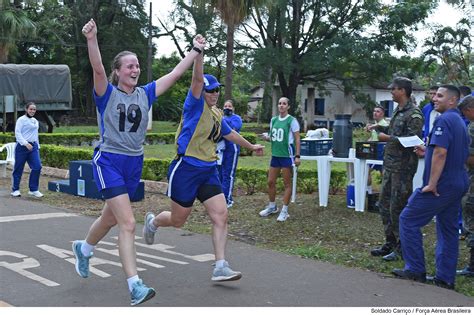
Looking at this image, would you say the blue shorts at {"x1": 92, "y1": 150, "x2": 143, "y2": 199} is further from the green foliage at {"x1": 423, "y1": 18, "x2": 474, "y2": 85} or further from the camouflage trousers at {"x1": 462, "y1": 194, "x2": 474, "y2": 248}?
the green foliage at {"x1": 423, "y1": 18, "x2": 474, "y2": 85}

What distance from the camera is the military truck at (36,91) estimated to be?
2723 centimetres

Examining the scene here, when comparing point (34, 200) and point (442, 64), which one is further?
point (442, 64)

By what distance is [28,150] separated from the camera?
38.0ft

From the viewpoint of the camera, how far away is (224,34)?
3809cm

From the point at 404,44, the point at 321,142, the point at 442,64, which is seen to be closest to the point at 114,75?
the point at 321,142

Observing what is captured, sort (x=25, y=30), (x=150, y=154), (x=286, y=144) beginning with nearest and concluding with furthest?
1. (x=286, y=144)
2. (x=150, y=154)
3. (x=25, y=30)

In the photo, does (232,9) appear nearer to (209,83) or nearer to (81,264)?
(209,83)

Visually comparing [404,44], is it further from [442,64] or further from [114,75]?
[114,75]

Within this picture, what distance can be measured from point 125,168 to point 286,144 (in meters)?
4.46

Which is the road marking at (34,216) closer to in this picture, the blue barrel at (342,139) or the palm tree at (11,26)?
the blue barrel at (342,139)

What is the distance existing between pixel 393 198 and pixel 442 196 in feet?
3.71

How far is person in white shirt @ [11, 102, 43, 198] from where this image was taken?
11453 millimetres

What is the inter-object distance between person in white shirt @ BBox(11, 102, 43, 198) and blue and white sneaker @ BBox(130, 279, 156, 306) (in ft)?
23.9

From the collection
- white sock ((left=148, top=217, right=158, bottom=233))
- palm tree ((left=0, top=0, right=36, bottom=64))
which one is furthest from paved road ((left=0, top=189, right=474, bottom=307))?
palm tree ((left=0, top=0, right=36, bottom=64))
